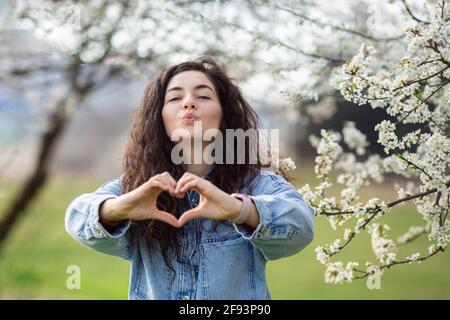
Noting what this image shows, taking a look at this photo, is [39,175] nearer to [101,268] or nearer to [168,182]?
[101,268]

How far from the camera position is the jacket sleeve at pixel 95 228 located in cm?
176

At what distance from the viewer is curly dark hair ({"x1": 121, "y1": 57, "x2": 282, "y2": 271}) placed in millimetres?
1905

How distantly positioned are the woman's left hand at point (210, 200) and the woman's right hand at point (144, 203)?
1.1 inches

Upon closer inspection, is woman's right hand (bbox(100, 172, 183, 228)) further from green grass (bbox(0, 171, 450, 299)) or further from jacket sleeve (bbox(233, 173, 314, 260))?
green grass (bbox(0, 171, 450, 299))

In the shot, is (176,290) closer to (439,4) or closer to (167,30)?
(439,4)

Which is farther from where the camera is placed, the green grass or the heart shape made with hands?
the green grass

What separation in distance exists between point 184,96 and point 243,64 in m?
1.51

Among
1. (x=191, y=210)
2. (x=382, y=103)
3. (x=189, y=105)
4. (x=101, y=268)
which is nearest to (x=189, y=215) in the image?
(x=191, y=210)

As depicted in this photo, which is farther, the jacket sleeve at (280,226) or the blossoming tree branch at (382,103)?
the blossoming tree branch at (382,103)

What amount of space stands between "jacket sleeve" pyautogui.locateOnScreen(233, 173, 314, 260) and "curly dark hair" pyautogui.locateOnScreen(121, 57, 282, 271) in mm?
227

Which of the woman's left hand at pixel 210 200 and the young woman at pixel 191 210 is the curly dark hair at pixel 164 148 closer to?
the young woman at pixel 191 210

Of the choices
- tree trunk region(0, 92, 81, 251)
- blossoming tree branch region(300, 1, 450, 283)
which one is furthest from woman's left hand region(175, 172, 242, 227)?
tree trunk region(0, 92, 81, 251)

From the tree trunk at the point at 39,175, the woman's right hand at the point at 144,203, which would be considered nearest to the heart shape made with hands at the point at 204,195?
the woman's right hand at the point at 144,203

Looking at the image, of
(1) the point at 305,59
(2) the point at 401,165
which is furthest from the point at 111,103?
(2) the point at 401,165
